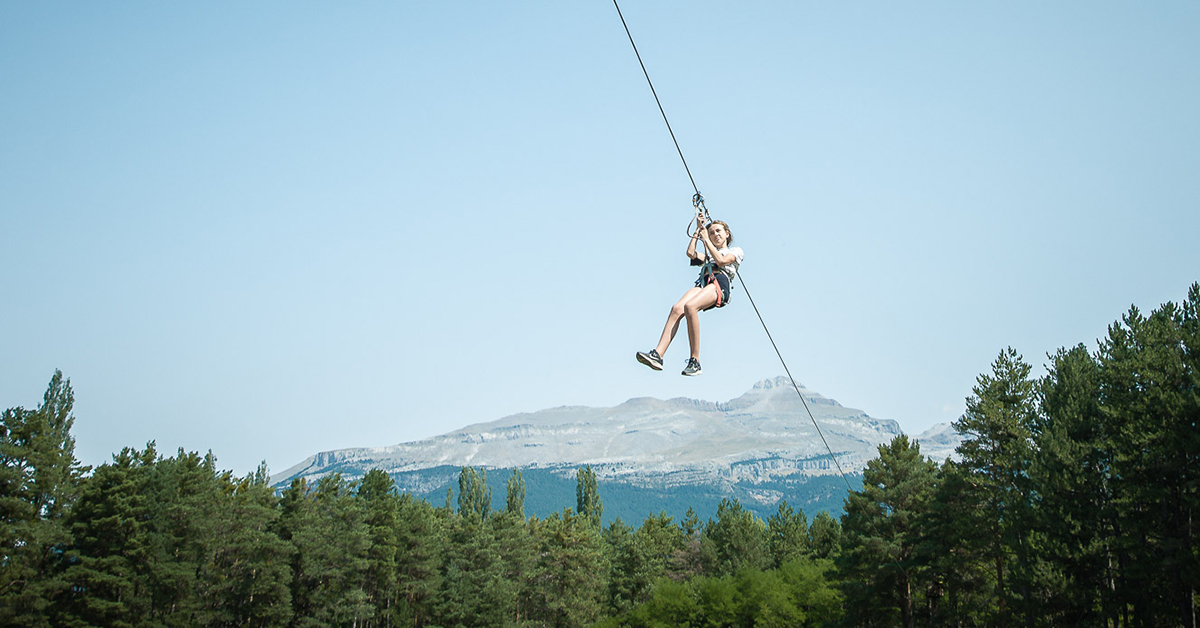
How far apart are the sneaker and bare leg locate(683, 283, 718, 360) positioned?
19.8 inches

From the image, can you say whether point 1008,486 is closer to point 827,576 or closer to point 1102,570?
point 1102,570

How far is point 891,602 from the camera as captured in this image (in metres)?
46.2

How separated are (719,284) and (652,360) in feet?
4.42

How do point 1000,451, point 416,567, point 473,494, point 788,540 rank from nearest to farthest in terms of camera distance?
point 1000,451 → point 416,567 → point 788,540 → point 473,494

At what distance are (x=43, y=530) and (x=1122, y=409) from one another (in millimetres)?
46832

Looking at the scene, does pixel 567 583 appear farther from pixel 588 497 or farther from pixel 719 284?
pixel 588 497

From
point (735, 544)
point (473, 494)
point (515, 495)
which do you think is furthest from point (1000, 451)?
point (473, 494)

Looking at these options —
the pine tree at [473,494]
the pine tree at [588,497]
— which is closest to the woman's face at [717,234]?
the pine tree at [588,497]

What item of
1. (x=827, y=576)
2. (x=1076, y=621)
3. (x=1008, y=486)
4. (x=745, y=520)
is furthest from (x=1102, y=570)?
(x=745, y=520)

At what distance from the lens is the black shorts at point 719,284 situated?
10195 millimetres

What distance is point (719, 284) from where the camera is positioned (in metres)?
10.3

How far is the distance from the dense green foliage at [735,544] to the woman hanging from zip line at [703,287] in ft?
80.1

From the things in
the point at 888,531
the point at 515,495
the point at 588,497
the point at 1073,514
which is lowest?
the point at 588,497

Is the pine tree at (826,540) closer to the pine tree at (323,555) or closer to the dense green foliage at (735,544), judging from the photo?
the dense green foliage at (735,544)
